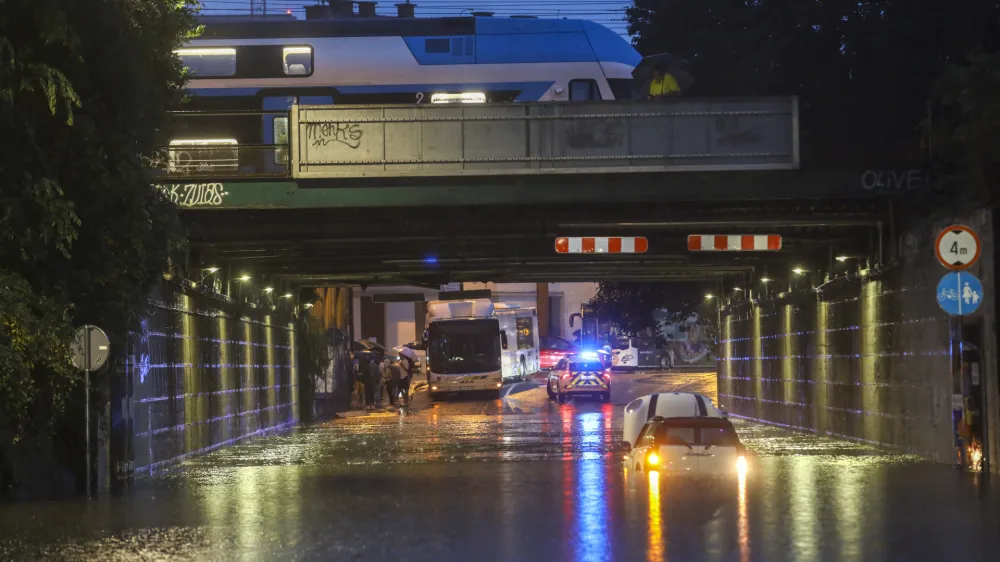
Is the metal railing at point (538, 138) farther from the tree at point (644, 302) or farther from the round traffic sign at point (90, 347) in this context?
the tree at point (644, 302)

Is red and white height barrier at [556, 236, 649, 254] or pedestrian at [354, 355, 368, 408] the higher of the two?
red and white height barrier at [556, 236, 649, 254]

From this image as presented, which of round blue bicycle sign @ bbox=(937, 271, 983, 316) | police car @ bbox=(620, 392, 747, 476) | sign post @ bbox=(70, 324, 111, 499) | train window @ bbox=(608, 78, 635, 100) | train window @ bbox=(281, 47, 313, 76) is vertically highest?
train window @ bbox=(281, 47, 313, 76)

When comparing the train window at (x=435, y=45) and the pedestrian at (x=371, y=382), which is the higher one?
the train window at (x=435, y=45)

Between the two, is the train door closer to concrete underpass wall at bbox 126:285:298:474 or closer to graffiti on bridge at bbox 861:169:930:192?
concrete underpass wall at bbox 126:285:298:474

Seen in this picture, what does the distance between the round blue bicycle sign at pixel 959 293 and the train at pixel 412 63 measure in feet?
35.1

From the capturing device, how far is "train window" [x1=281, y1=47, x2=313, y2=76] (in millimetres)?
29922

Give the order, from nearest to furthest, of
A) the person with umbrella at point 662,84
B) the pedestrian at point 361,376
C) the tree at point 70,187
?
1. the tree at point 70,187
2. the person with umbrella at point 662,84
3. the pedestrian at point 361,376

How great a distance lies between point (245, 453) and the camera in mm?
28969

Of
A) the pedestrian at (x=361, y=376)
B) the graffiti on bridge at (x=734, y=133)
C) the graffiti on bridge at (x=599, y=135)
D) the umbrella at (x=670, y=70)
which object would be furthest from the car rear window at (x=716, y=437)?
the pedestrian at (x=361, y=376)

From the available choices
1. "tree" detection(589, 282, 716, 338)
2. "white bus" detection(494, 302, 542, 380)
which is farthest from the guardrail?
"white bus" detection(494, 302, 542, 380)

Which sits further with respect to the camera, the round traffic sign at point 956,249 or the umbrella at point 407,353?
the umbrella at point 407,353

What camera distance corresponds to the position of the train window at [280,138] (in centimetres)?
2568

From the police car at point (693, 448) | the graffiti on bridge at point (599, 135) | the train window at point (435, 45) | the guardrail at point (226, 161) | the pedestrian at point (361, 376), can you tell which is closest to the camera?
the police car at point (693, 448)

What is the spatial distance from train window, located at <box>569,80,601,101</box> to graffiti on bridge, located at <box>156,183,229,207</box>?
8827 millimetres
